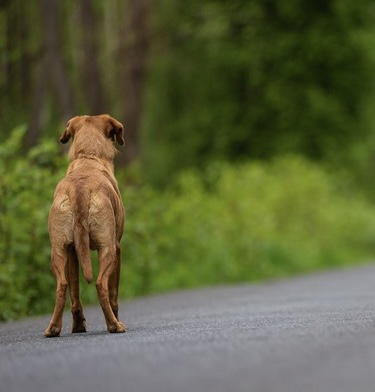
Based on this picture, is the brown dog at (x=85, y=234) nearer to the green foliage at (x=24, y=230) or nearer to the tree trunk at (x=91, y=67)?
the green foliage at (x=24, y=230)

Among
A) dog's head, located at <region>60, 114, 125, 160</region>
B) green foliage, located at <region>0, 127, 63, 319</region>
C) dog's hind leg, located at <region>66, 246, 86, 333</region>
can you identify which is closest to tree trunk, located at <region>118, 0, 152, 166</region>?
green foliage, located at <region>0, 127, 63, 319</region>

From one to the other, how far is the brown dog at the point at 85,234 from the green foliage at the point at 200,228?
407 cm

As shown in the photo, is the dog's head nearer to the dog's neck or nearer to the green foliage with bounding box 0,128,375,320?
the dog's neck

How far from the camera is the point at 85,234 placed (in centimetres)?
968

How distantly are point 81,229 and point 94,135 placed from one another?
102 centimetres

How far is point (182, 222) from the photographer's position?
21453mm

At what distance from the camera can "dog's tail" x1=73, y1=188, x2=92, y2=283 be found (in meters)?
9.60

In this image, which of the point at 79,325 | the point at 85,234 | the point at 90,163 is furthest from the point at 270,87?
the point at 85,234

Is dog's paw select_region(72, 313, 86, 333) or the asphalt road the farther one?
dog's paw select_region(72, 313, 86, 333)

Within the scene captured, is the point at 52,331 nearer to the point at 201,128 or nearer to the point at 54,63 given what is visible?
the point at 54,63

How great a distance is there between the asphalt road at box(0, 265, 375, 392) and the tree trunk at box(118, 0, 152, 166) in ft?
52.0

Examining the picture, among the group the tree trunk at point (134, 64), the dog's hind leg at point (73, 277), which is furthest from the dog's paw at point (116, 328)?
the tree trunk at point (134, 64)

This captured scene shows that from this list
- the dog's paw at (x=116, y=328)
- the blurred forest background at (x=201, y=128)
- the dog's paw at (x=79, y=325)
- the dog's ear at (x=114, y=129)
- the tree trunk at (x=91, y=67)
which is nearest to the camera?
the dog's paw at (x=116, y=328)

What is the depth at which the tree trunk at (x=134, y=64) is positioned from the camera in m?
27.7
